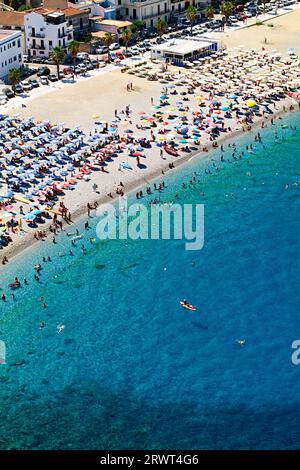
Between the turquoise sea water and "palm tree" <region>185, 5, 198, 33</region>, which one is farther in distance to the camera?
"palm tree" <region>185, 5, 198, 33</region>

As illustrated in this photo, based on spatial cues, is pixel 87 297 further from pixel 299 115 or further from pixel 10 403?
pixel 299 115

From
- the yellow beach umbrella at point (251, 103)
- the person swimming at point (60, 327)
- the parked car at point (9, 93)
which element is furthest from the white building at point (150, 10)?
the person swimming at point (60, 327)

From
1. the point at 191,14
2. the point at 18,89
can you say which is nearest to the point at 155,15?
the point at 191,14

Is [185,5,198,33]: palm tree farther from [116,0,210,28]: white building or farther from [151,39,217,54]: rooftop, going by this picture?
[151,39,217,54]: rooftop

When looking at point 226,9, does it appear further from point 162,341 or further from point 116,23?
point 162,341

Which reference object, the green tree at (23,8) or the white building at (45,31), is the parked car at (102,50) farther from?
the green tree at (23,8)

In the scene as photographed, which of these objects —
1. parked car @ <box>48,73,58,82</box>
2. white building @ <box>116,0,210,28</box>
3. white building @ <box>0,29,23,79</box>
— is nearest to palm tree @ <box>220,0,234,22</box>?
white building @ <box>116,0,210,28</box>
